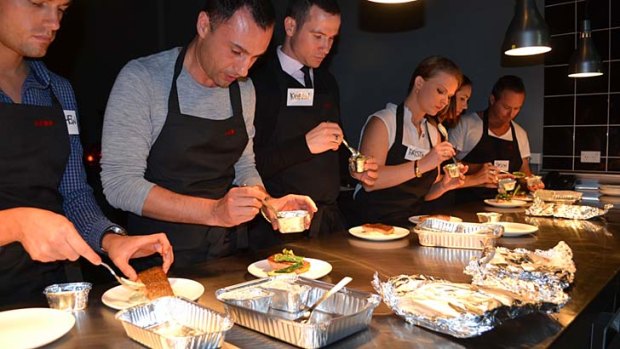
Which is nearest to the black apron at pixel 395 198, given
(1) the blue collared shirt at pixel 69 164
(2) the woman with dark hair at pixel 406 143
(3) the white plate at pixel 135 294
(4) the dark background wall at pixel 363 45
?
(2) the woman with dark hair at pixel 406 143

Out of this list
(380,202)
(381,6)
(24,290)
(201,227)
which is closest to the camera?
(24,290)

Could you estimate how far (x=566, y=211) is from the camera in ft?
8.29

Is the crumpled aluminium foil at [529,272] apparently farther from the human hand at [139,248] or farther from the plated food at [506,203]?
the plated food at [506,203]

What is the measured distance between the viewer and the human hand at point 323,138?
2238mm

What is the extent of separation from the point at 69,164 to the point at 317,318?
1.09m

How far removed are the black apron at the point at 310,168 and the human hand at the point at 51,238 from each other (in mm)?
1406

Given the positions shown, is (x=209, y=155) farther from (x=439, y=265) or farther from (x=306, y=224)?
(x=439, y=265)

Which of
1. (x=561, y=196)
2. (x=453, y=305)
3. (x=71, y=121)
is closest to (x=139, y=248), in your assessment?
(x=71, y=121)

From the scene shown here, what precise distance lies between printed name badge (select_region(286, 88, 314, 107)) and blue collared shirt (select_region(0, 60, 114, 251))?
1.02 m

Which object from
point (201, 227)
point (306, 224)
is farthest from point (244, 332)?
point (201, 227)

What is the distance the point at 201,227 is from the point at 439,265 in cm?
84

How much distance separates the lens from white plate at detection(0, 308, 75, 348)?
0.99 meters

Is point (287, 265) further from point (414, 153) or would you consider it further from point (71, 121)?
point (414, 153)

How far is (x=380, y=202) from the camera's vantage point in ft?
9.34
